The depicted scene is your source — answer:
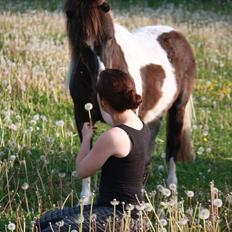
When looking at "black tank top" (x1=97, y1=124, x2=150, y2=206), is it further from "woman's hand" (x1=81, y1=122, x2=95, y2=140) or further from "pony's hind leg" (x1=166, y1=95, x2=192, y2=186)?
"pony's hind leg" (x1=166, y1=95, x2=192, y2=186)

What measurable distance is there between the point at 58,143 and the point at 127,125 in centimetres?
341

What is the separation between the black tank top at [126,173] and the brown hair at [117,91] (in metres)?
0.18

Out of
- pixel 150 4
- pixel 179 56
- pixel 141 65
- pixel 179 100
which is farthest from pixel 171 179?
pixel 150 4

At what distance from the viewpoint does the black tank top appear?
4902 millimetres

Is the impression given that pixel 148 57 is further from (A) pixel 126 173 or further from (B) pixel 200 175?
(A) pixel 126 173

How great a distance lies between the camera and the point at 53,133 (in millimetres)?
Result: 8641

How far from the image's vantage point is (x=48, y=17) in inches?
754

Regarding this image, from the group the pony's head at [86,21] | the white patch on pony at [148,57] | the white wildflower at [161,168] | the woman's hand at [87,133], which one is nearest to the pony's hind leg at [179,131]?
the white wildflower at [161,168]

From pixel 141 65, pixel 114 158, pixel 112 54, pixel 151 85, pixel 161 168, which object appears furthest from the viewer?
pixel 161 168

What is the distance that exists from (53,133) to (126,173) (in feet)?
12.5

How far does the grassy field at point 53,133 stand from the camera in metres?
6.46

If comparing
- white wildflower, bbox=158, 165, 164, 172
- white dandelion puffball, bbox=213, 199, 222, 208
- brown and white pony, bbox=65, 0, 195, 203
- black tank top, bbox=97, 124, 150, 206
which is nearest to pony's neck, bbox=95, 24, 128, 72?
brown and white pony, bbox=65, 0, 195, 203

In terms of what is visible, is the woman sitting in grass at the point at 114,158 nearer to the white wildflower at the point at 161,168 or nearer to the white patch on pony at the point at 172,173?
the white patch on pony at the point at 172,173

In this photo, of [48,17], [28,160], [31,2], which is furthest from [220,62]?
[31,2]
